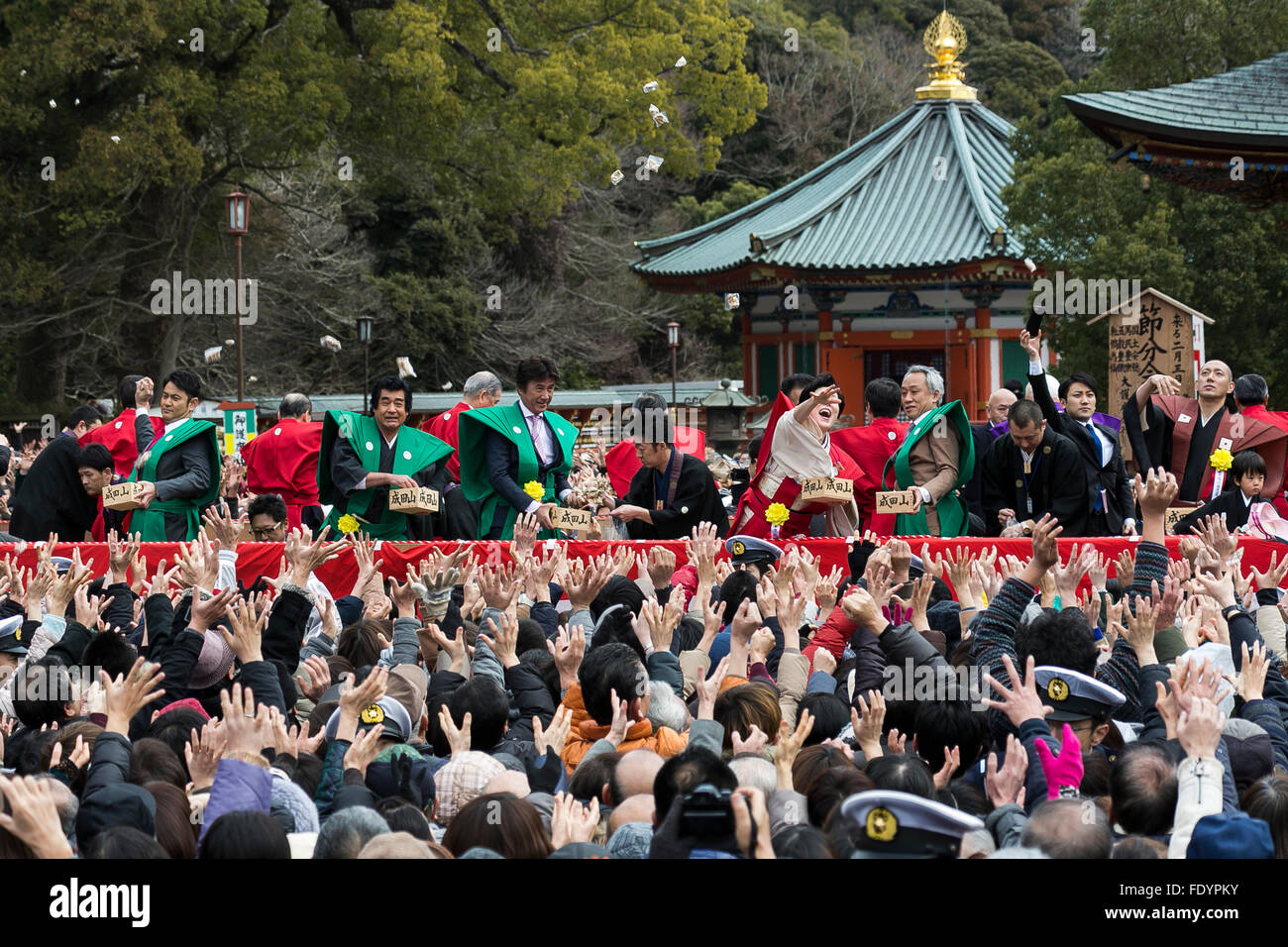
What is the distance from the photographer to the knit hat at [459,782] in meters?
3.18

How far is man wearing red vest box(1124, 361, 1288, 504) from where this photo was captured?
25.7ft

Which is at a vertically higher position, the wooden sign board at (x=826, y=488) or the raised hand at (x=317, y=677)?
the wooden sign board at (x=826, y=488)

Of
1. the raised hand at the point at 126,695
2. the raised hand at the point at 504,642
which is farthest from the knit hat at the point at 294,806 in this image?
the raised hand at the point at 504,642

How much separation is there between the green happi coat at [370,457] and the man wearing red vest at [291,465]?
3.12ft

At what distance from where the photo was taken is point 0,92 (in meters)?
17.9

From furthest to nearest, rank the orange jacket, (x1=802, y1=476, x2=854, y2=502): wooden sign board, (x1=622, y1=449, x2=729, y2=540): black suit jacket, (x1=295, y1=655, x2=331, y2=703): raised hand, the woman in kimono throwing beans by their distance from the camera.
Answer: (x1=622, y1=449, x2=729, y2=540): black suit jacket → the woman in kimono throwing beans → (x1=802, y1=476, x2=854, y2=502): wooden sign board → (x1=295, y1=655, x2=331, y2=703): raised hand → the orange jacket

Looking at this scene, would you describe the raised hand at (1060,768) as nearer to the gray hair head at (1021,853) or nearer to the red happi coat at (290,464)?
the gray hair head at (1021,853)

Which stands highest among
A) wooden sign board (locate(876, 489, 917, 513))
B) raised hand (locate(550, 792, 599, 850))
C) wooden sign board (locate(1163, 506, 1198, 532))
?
wooden sign board (locate(876, 489, 917, 513))

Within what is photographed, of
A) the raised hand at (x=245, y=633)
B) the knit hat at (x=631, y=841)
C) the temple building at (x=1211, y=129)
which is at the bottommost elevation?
the knit hat at (x=631, y=841)

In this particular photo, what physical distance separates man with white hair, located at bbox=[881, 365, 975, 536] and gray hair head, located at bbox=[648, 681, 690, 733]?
367 centimetres

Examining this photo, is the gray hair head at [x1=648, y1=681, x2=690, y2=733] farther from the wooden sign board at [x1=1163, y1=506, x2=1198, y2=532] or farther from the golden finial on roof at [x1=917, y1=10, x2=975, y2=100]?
the golden finial on roof at [x1=917, y1=10, x2=975, y2=100]

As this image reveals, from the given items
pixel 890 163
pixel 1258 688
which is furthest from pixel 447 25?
pixel 1258 688

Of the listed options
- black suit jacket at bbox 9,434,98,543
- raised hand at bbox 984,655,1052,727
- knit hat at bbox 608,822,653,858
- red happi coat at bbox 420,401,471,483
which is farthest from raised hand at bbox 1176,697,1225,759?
black suit jacket at bbox 9,434,98,543

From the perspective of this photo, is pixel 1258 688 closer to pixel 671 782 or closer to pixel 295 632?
pixel 671 782
